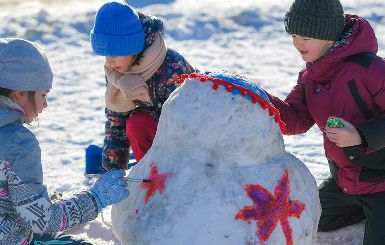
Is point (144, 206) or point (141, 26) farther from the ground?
point (141, 26)

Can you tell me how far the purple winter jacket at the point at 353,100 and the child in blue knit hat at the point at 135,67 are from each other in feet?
2.42

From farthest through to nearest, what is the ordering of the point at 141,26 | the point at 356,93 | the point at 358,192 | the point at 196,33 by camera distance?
1. the point at 196,33
2. the point at 141,26
3. the point at 358,192
4. the point at 356,93

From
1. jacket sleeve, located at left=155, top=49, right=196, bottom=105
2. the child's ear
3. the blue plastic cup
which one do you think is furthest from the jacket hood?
the blue plastic cup

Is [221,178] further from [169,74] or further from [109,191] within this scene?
[169,74]

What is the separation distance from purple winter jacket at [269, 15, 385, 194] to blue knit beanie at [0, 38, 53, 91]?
1.17 metres

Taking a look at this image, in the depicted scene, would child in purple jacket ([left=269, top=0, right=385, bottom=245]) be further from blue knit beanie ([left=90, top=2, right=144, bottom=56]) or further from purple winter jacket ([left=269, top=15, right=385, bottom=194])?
blue knit beanie ([left=90, top=2, right=144, bottom=56])

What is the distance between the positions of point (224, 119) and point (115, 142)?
5.41ft

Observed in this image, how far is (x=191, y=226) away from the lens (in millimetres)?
2467

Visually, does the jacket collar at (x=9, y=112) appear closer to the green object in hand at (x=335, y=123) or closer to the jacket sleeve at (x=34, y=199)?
the jacket sleeve at (x=34, y=199)

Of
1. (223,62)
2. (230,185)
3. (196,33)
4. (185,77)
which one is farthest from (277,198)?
(196,33)

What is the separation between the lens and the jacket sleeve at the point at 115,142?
13.2ft

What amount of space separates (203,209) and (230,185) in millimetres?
136

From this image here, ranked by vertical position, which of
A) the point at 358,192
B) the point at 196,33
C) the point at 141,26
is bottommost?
the point at 196,33

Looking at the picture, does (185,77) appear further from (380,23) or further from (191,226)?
(380,23)
